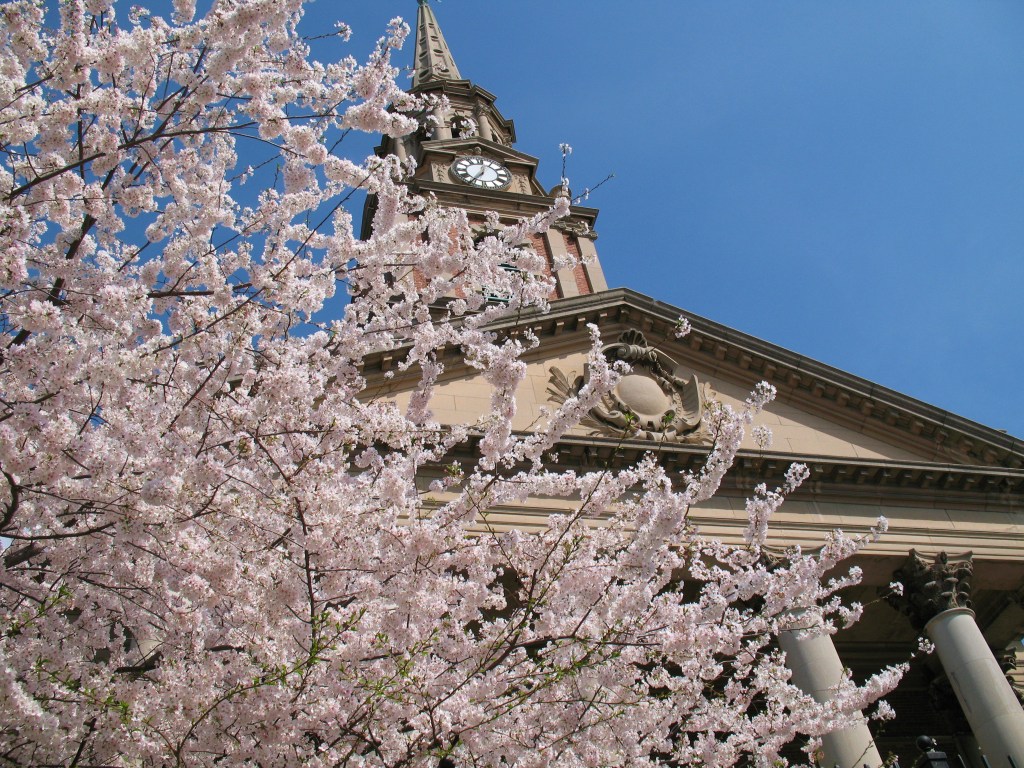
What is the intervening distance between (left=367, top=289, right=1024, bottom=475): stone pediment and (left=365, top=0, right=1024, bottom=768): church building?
3 centimetres

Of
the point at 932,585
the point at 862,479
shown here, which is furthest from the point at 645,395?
the point at 932,585

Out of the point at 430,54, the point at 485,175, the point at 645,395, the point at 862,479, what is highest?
the point at 430,54

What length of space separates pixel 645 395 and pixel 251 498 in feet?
42.0

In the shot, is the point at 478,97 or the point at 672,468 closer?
the point at 672,468

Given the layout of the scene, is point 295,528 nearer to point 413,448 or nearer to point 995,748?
point 413,448

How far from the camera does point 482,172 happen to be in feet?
102

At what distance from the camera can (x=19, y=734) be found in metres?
6.42

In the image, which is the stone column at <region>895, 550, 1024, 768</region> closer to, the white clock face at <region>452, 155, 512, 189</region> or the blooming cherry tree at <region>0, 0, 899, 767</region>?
the blooming cherry tree at <region>0, 0, 899, 767</region>

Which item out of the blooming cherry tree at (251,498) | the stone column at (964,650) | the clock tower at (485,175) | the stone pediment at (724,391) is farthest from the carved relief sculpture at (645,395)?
the blooming cherry tree at (251,498)

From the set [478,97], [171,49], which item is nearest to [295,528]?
[171,49]

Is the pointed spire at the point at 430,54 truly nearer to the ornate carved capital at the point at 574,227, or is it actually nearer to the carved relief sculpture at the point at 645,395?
the ornate carved capital at the point at 574,227

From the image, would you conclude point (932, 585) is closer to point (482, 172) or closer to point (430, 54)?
point (482, 172)

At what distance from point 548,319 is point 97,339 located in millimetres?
13050

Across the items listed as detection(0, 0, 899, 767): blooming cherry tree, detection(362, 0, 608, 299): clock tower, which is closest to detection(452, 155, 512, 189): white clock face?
detection(362, 0, 608, 299): clock tower
